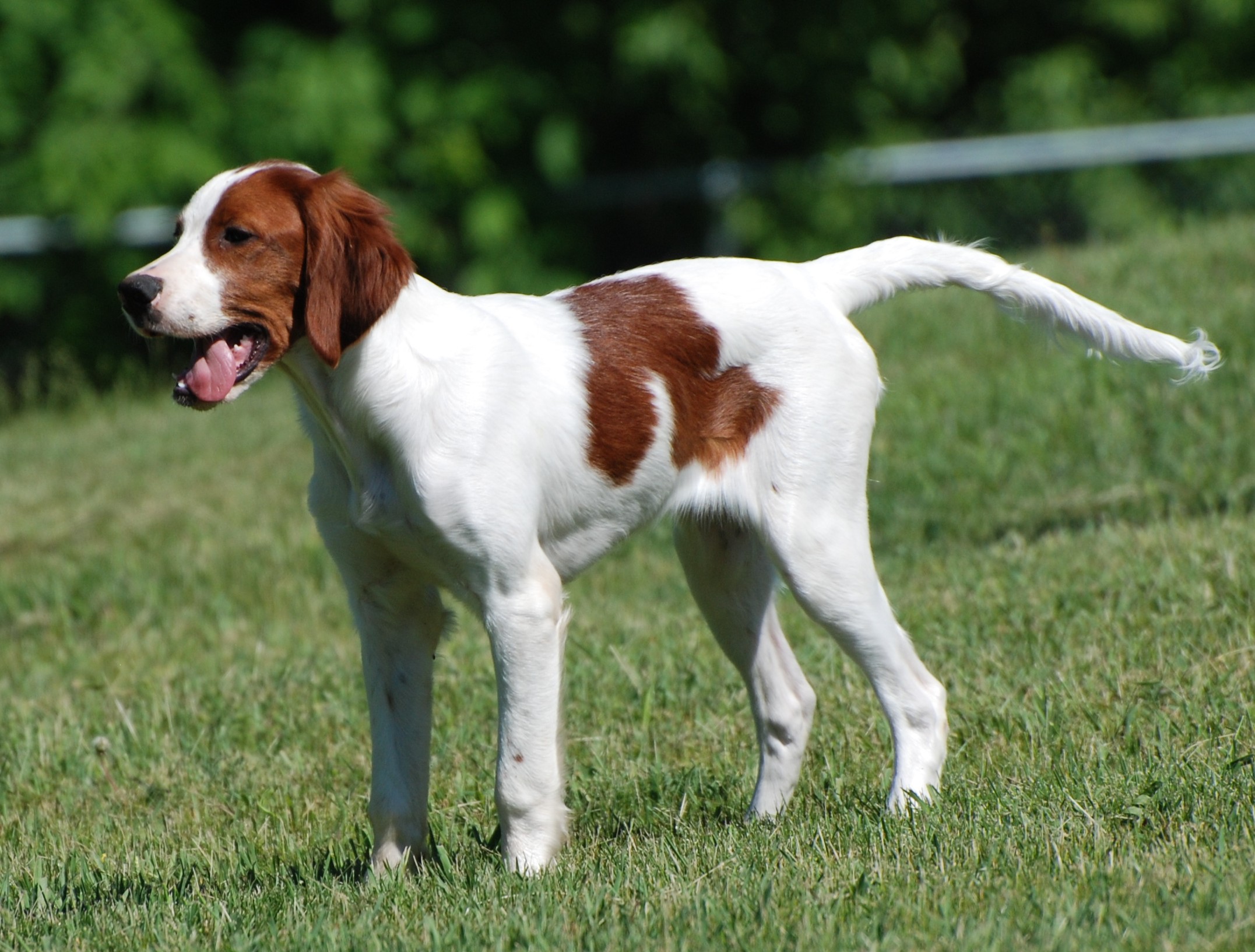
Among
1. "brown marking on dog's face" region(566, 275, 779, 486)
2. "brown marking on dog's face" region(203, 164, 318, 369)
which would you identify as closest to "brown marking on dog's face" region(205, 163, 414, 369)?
"brown marking on dog's face" region(203, 164, 318, 369)

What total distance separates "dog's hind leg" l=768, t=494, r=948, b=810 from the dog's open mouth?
1.27m

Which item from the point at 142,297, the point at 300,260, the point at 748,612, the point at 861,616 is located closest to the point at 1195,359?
the point at 861,616

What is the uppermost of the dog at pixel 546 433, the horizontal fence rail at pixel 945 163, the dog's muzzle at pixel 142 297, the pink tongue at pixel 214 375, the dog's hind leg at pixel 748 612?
the dog's muzzle at pixel 142 297

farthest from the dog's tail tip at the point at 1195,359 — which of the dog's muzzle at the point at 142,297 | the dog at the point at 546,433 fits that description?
the dog's muzzle at the point at 142,297

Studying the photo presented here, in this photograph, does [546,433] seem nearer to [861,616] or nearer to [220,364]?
[220,364]

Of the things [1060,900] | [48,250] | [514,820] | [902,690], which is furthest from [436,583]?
[48,250]

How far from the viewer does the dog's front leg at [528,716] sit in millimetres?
3359

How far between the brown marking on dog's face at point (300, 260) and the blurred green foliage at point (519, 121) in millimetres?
8039

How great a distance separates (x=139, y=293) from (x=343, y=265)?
409 millimetres

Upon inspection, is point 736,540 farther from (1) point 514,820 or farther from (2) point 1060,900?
(2) point 1060,900

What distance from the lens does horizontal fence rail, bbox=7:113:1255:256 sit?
37.2ft

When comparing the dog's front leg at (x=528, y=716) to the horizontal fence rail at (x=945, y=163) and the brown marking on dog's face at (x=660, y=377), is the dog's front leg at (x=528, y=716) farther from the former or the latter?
the horizontal fence rail at (x=945, y=163)

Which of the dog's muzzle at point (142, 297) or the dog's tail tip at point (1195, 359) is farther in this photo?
the dog's tail tip at point (1195, 359)

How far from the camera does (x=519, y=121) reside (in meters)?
12.2
